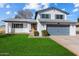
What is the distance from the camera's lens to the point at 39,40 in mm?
12930

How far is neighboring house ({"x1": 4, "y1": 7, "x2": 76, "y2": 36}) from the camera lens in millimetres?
13094

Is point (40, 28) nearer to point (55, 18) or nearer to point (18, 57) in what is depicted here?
point (55, 18)

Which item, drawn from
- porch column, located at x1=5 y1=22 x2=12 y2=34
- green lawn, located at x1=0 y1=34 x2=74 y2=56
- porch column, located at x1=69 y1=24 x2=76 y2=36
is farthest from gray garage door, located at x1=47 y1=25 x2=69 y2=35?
porch column, located at x1=5 y1=22 x2=12 y2=34

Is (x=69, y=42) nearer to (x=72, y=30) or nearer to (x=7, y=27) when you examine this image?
(x=72, y=30)

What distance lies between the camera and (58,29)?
45.8ft

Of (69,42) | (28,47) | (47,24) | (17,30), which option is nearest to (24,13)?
(17,30)

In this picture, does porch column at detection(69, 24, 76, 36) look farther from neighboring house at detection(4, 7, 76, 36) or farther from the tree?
the tree

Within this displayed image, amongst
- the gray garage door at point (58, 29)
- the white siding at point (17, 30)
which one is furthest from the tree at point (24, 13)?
the gray garage door at point (58, 29)

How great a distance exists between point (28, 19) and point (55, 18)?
1300 mm

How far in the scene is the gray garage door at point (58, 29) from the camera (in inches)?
539

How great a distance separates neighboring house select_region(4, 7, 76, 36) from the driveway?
0.24 metres

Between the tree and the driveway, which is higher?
the tree

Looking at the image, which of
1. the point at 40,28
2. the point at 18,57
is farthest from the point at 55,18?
the point at 18,57

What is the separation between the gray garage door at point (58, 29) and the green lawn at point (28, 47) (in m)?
0.53
